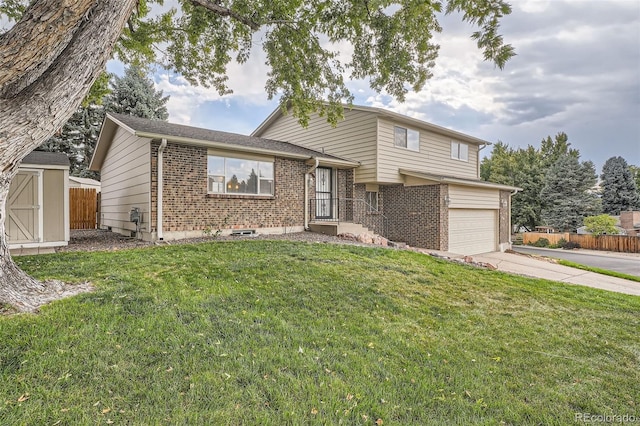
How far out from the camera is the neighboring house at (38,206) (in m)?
7.34

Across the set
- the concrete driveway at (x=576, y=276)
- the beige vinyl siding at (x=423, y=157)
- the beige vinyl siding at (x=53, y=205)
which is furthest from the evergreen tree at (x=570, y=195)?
the beige vinyl siding at (x=53, y=205)

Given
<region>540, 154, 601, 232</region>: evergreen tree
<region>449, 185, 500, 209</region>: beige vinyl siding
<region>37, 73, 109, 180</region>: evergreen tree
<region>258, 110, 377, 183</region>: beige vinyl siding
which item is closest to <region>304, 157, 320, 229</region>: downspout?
<region>258, 110, 377, 183</region>: beige vinyl siding

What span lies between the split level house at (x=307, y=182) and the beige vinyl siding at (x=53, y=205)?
1.82m

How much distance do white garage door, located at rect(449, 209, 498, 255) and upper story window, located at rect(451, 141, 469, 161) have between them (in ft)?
9.89

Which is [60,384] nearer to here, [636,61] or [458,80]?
[458,80]

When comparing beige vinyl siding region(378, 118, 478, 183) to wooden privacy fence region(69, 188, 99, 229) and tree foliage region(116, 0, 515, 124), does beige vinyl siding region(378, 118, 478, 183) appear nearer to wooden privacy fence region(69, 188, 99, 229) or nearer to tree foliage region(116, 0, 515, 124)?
tree foliage region(116, 0, 515, 124)

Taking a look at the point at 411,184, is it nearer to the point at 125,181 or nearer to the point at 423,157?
the point at 423,157

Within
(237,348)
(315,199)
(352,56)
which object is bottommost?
(237,348)

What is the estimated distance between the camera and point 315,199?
1244 centimetres

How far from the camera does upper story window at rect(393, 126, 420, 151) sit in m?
13.4

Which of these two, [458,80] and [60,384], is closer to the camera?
[60,384]

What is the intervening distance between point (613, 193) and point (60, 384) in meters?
39.0

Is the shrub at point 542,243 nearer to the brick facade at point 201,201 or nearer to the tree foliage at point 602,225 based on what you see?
the tree foliage at point 602,225

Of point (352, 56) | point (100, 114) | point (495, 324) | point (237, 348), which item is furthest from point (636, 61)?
point (100, 114)
